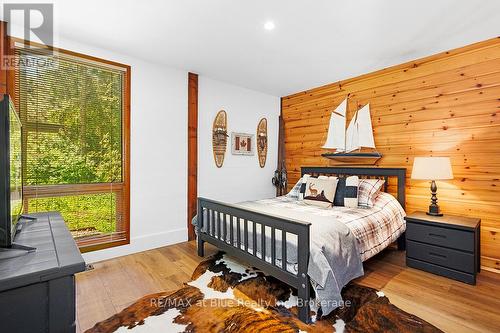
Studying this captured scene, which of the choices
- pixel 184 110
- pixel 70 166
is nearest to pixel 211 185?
pixel 184 110

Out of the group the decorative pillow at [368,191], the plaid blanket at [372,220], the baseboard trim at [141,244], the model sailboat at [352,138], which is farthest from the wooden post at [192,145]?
the decorative pillow at [368,191]

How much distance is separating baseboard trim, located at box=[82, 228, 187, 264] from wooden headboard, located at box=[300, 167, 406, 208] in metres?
2.23

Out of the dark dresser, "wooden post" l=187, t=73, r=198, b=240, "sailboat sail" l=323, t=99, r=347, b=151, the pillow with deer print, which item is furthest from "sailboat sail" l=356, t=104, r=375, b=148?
the dark dresser

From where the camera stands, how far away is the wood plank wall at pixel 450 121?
8.45 ft

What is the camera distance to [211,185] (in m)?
3.81

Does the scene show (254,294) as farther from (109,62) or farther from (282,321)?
(109,62)

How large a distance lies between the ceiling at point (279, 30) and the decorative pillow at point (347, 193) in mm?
1511

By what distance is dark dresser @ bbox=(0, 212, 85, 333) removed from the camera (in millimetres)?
799

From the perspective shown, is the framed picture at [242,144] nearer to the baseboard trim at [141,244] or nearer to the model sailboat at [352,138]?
the model sailboat at [352,138]

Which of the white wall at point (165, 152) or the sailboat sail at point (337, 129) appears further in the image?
the sailboat sail at point (337, 129)

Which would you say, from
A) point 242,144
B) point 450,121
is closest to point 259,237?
point 242,144

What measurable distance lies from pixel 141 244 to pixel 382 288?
2.65m

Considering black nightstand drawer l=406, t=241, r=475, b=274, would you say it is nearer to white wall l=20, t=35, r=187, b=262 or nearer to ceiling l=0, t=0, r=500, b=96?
ceiling l=0, t=0, r=500, b=96

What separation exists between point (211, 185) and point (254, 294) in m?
2.01
